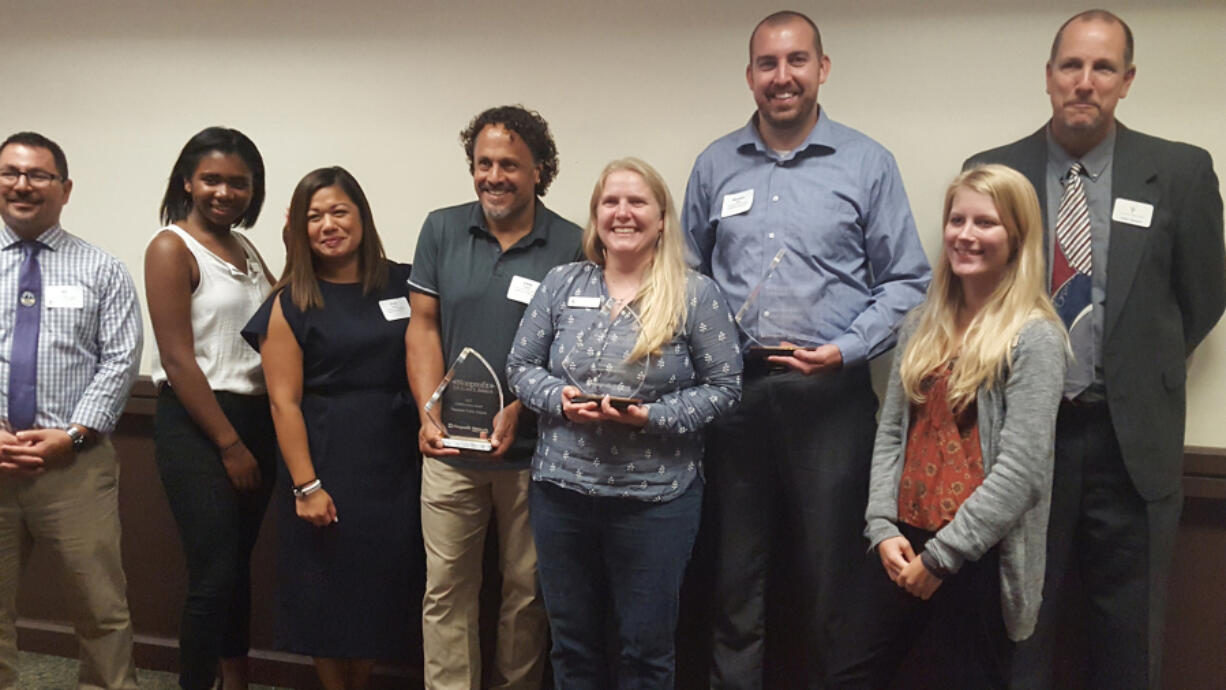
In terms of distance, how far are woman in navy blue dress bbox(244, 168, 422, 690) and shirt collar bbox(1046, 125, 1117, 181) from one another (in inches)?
69.2

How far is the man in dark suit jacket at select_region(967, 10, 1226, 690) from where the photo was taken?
6.33 ft

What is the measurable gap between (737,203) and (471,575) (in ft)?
4.16

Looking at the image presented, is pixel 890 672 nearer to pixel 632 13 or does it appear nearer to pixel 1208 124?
pixel 1208 124

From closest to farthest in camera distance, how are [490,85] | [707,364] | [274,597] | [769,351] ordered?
[707,364] < [769,351] < [490,85] < [274,597]

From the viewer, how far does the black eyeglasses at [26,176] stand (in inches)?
90.5

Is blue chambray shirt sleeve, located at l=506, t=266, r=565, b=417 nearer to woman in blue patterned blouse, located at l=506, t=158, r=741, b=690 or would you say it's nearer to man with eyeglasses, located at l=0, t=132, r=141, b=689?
woman in blue patterned blouse, located at l=506, t=158, r=741, b=690

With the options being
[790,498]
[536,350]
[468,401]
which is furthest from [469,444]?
[790,498]

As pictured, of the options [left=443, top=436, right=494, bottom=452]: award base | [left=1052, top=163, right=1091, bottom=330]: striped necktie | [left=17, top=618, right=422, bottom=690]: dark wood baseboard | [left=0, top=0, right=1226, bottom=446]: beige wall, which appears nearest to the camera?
[left=1052, top=163, right=1091, bottom=330]: striped necktie

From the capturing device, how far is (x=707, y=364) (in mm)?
1960

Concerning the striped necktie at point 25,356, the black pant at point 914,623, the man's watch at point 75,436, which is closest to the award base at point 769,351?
the black pant at point 914,623

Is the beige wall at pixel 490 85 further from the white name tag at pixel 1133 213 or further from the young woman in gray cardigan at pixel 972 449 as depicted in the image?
the young woman in gray cardigan at pixel 972 449

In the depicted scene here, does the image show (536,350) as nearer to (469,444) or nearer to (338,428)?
(469,444)

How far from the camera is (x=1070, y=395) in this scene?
194 centimetres

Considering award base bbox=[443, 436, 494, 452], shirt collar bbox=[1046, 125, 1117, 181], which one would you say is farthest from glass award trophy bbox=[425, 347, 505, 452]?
shirt collar bbox=[1046, 125, 1117, 181]
